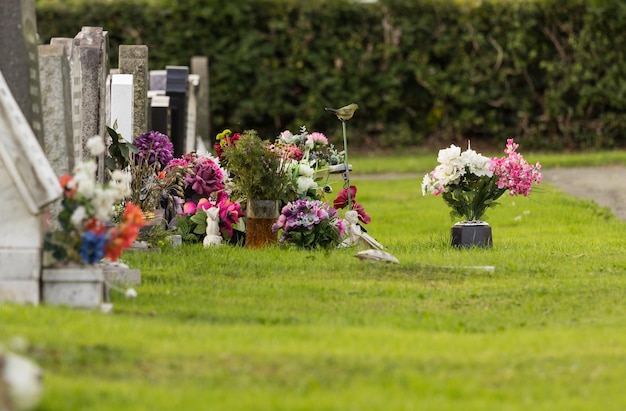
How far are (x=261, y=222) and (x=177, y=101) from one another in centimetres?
498

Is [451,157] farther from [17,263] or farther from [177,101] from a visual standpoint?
[177,101]

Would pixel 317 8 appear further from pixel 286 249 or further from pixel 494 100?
pixel 286 249

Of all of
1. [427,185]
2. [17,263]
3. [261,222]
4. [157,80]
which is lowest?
[17,263]

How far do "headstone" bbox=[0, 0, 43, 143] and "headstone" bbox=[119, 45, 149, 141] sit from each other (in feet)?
13.4

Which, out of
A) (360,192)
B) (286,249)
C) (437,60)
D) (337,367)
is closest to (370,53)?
(437,60)

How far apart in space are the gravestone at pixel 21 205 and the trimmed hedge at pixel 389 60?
16398 mm

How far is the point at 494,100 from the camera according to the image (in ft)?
77.5

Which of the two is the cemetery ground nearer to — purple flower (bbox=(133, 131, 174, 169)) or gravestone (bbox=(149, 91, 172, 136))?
purple flower (bbox=(133, 131, 174, 169))

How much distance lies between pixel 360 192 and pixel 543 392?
12.0 metres

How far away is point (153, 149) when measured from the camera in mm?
11125

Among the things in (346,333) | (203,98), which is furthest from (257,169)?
(203,98)

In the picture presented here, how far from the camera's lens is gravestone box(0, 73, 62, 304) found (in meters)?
6.96

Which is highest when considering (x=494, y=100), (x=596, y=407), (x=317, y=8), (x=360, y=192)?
(x=317, y=8)

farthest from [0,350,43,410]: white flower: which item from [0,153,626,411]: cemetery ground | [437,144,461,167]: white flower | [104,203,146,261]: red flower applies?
[437,144,461,167]: white flower
